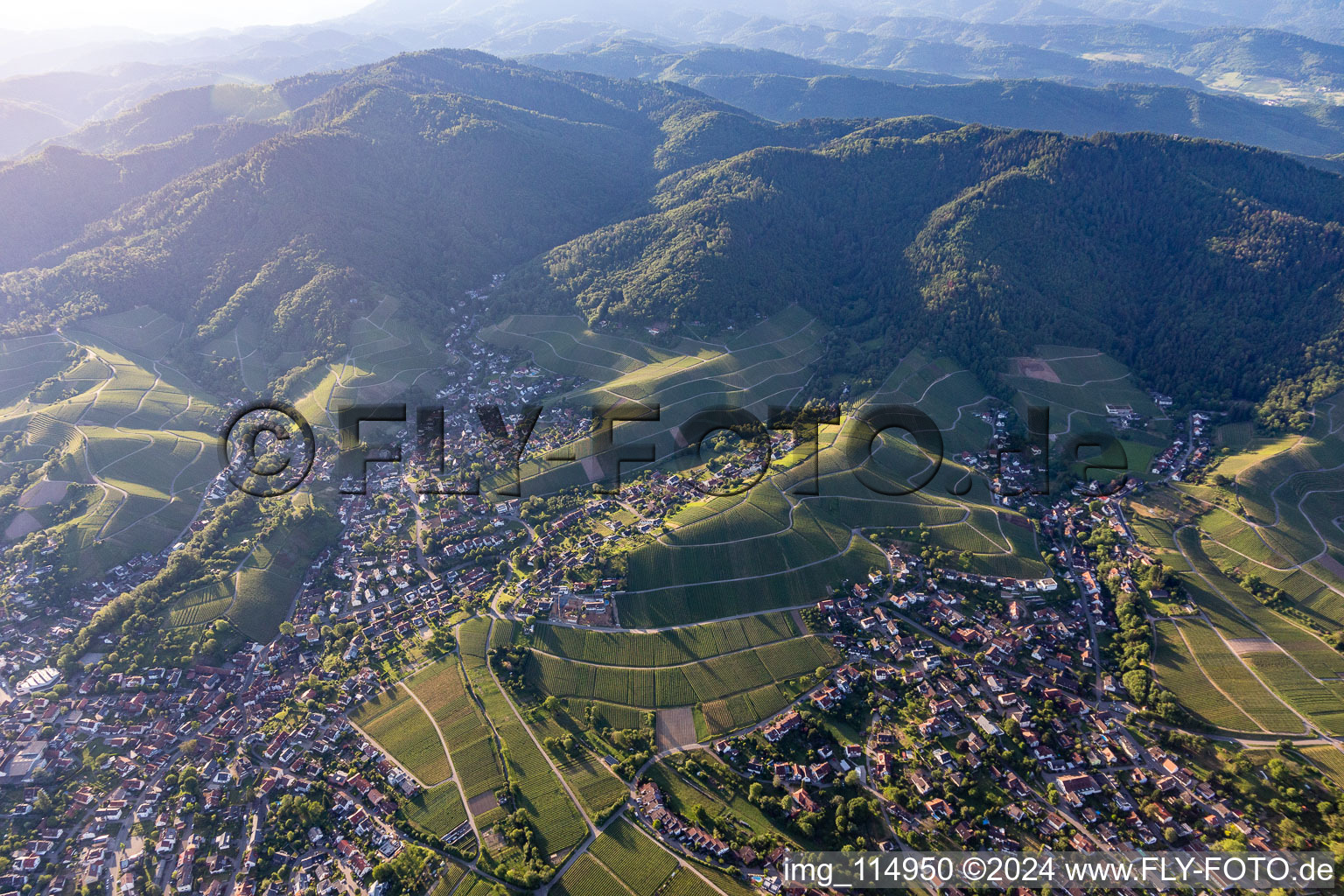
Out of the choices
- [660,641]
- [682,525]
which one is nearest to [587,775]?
[660,641]

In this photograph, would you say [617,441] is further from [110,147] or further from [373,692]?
[110,147]

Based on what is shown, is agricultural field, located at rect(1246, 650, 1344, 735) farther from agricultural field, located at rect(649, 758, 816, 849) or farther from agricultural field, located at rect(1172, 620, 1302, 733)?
agricultural field, located at rect(649, 758, 816, 849)

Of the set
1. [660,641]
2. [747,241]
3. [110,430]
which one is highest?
[747,241]

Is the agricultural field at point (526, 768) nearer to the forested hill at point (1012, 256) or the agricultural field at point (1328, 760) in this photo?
the agricultural field at point (1328, 760)

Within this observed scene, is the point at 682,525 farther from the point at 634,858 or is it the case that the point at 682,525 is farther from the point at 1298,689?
the point at 1298,689

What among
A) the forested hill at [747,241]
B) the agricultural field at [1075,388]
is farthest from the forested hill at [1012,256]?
the agricultural field at [1075,388]

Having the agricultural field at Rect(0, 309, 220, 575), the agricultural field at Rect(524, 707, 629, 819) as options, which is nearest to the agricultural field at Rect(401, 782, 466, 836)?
the agricultural field at Rect(524, 707, 629, 819)
